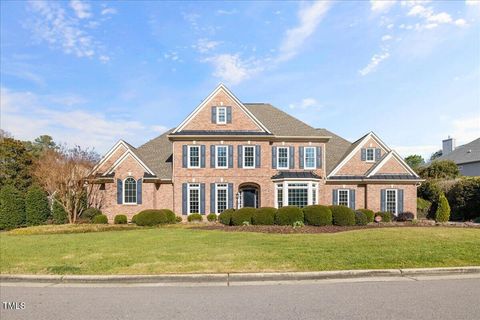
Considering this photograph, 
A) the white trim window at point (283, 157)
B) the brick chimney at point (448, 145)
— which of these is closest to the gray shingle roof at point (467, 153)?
the brick chimney at point (448, 145)

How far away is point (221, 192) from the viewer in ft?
81.3

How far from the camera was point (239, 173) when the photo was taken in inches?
978

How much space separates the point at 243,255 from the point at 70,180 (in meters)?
19.2

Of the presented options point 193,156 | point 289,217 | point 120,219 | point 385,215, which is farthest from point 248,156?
point 385,215

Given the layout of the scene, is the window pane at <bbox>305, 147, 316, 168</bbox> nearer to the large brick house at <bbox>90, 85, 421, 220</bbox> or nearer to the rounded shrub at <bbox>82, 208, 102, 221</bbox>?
the large brick house at <bbox>90, 85, 421, 220</bbox>

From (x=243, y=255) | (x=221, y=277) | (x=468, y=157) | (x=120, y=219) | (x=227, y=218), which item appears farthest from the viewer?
(x=468, y=157)

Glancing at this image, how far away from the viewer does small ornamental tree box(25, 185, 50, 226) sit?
80.4ft

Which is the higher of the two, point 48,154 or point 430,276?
point 48,154

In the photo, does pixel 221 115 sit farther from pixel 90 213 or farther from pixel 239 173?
pixel 90 213

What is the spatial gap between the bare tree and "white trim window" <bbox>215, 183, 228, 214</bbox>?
28.5 ft

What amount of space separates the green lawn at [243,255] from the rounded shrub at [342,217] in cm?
686

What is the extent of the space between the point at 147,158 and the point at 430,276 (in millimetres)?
23208

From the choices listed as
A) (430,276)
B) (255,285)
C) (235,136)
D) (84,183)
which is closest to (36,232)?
(84,183)

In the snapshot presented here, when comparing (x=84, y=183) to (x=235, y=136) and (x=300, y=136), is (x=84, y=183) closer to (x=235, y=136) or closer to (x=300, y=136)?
(x=235, y=136)
